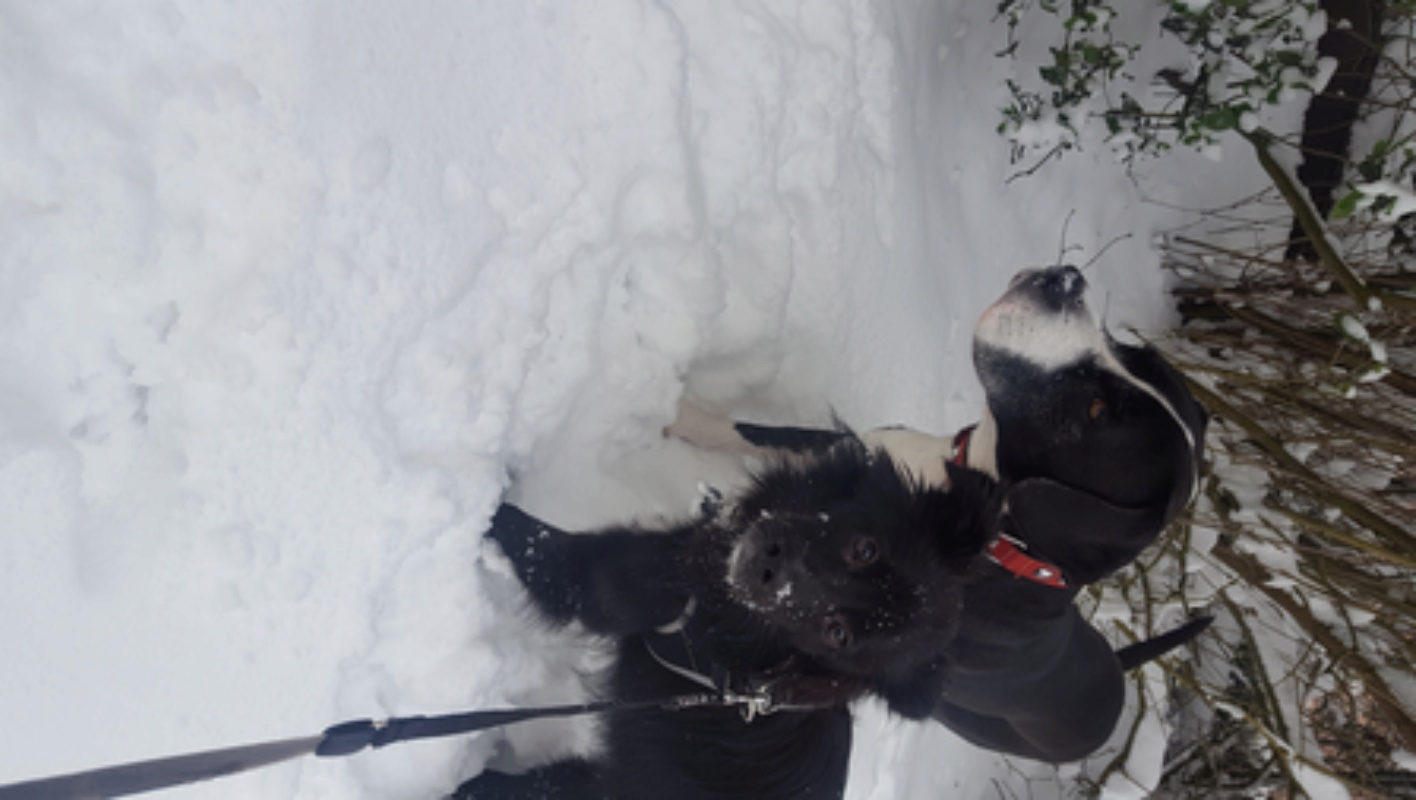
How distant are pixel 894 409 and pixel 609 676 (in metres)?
1.40

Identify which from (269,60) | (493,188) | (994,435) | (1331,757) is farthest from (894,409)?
(1331,757)

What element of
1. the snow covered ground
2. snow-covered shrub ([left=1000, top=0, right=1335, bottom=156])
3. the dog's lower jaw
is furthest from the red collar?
snow-covered shrub ([left=1000, top=0, right=1335, bottom=156])

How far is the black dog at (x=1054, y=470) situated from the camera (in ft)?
5.78

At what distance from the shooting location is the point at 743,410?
2.58m

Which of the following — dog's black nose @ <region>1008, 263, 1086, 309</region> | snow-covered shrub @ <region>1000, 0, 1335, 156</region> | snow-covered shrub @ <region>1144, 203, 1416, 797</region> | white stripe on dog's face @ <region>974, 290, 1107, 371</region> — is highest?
snow-covered shrub @ <region>1000, 0, 1335, 156</region>

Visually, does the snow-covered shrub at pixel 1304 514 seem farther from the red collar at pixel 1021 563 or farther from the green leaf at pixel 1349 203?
the red collar at pixel 1021 563

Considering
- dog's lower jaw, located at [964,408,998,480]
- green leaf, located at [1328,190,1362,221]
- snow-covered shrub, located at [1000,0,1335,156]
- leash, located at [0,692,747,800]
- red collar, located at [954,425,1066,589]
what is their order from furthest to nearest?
snow-covered shrub, located at [1000,0,1335,156]
dog's lower jaw, located at [964,408,998,480]
green leaf, located at [1328,190,1362,221]
red collar, located at [954,425,1066,589]
leash, located at [0,692,747,800]

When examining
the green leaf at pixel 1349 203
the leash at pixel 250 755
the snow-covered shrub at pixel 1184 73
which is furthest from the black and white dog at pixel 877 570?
the snow-covered shrub at pixel 1184 73

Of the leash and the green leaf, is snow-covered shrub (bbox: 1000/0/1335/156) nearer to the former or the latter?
the green leaf

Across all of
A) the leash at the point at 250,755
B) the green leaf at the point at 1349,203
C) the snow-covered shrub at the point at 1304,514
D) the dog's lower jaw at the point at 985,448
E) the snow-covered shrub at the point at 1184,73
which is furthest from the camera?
the snow-covered shrub at the point at 1304,514

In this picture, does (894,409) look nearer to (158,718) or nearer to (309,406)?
(309,406)

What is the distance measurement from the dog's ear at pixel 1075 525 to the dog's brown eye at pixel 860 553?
14.8 inches

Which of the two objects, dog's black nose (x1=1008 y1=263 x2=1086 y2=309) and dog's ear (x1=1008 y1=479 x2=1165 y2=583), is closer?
dog's ear (x1=1008 y1=479 x2=1165 y2=583)

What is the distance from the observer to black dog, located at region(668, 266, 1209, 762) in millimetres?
1763
